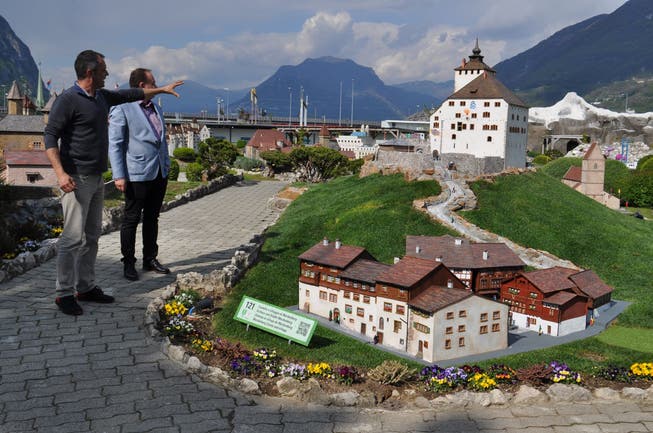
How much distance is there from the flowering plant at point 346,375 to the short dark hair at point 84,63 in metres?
5.87

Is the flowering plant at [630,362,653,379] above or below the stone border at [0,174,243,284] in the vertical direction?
below

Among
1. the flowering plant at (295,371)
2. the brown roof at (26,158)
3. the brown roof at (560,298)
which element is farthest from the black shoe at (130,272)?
the brown roof at (26,158)

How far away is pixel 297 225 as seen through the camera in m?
21.1

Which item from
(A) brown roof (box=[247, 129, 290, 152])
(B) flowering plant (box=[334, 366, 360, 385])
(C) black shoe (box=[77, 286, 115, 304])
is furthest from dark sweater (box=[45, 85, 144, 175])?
(A) brown roof (box=[247, 129, 290, 152])

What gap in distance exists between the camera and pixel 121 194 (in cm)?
2708

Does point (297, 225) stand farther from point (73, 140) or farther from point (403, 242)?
point (73, 140)

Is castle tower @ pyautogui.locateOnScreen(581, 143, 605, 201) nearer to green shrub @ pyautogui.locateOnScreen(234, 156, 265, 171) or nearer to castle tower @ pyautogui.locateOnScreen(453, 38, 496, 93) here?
castle tower @ pyautogui.locateOnScreen(453, 38, 496, 93)

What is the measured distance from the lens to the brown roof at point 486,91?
28648 mm

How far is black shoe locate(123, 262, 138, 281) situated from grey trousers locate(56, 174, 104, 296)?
1.90 meters

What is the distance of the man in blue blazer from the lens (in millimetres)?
10938

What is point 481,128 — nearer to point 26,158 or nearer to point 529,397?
point 529,397

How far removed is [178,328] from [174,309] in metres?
0.79

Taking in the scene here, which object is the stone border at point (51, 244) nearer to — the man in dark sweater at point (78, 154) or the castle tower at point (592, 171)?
the man in dark sweater at point (78, 154)

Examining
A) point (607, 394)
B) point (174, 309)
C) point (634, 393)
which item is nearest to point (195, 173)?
point (174, 309)
